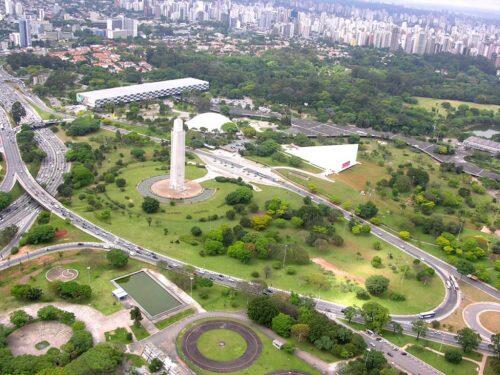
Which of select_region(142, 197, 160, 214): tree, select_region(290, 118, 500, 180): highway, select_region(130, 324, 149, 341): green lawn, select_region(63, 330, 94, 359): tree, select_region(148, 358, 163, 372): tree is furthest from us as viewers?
select_region(290, 118, 500, 180): highway

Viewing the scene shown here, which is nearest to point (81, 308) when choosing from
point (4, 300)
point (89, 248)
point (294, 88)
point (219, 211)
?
point (4, 300)

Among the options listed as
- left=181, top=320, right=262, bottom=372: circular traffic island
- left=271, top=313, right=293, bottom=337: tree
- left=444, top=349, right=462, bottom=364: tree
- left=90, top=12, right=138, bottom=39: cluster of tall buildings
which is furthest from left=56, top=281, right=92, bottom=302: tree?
left=90, top=12, right=138, bottom=39: cluster of tall buildings

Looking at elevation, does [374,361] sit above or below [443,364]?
above

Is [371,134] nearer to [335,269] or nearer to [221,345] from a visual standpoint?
[335,269]

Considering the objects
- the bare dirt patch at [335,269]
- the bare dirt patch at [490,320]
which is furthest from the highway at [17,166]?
the bare dirt patch at [490,320]

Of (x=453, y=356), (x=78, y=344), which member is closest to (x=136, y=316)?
(x=78, y=344)

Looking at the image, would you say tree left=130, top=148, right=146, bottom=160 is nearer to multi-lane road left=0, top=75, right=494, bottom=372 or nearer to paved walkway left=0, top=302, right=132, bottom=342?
multi-lane road left=0, top=75, right=494, bottom=372

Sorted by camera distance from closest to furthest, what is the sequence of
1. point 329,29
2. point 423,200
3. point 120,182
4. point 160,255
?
point 160,255 < point 120,182 < point 423,200 < point 329,29
